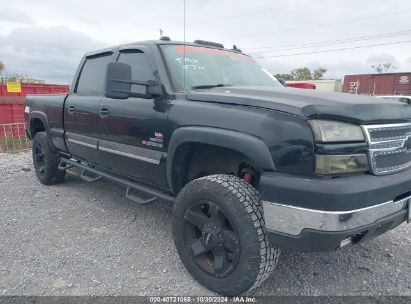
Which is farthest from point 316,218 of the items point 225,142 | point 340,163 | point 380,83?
point 380,83

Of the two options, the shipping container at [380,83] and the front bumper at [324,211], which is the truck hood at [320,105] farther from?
the shipping container at [380,83]

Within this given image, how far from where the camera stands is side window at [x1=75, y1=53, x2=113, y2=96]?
418 centimetres

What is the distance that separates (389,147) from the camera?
231 cm

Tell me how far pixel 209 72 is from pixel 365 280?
7.26ft

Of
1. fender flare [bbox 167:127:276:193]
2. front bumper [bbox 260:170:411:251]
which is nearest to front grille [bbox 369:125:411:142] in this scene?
front bumper [bbox 260:170:411:251]

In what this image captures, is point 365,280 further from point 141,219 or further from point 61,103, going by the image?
point 61,103

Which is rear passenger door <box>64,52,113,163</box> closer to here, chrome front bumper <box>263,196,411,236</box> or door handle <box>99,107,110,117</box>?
door handle <box>99,107,110,117</box>

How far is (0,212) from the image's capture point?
4277 mm

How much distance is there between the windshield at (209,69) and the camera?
10.4 ft

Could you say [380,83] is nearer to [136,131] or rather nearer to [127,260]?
[136,131]

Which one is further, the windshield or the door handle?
the door handle

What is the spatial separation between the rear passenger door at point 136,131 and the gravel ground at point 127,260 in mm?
643

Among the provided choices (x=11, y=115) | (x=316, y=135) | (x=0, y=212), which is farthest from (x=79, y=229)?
(x=11, y=115)

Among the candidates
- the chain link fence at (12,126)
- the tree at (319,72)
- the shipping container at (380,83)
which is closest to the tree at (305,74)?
the tree at (319,72)
